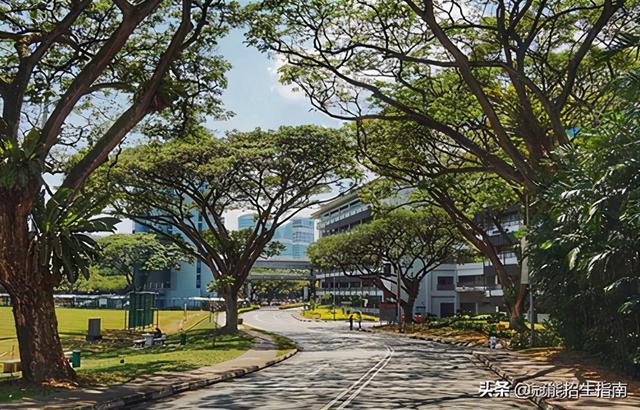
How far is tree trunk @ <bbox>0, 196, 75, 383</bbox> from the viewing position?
50.6 ft

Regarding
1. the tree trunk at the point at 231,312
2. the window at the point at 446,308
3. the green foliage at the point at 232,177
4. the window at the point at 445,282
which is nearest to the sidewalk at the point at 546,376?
the green foliage at the point at 232,177

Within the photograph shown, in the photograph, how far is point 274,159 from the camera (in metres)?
33.7

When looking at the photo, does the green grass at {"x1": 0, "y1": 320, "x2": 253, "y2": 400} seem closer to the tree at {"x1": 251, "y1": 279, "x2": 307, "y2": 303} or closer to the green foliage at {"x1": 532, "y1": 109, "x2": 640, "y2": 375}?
the green foliage at {"x1": 532, "y1": 109, "x2": 640, "y2": 375}

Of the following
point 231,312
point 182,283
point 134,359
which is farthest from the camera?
point 182,283

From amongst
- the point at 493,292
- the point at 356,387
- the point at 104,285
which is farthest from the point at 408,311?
the point at 104,285

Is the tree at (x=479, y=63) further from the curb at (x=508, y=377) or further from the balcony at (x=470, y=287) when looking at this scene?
the balcony at (x=470, y=287)

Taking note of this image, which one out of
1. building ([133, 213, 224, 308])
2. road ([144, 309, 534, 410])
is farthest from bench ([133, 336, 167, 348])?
building ([133, 213, 224, 308])

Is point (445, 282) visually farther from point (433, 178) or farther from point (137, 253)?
point (433, 178)

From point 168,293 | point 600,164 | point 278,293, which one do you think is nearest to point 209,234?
point 600,164

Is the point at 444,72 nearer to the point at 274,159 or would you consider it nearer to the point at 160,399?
the point at 274,159

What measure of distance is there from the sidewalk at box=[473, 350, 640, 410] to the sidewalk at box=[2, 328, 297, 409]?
7.60 metres

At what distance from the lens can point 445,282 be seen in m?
82.2

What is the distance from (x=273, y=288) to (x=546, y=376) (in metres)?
121

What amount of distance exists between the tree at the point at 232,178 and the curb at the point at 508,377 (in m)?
12.9
